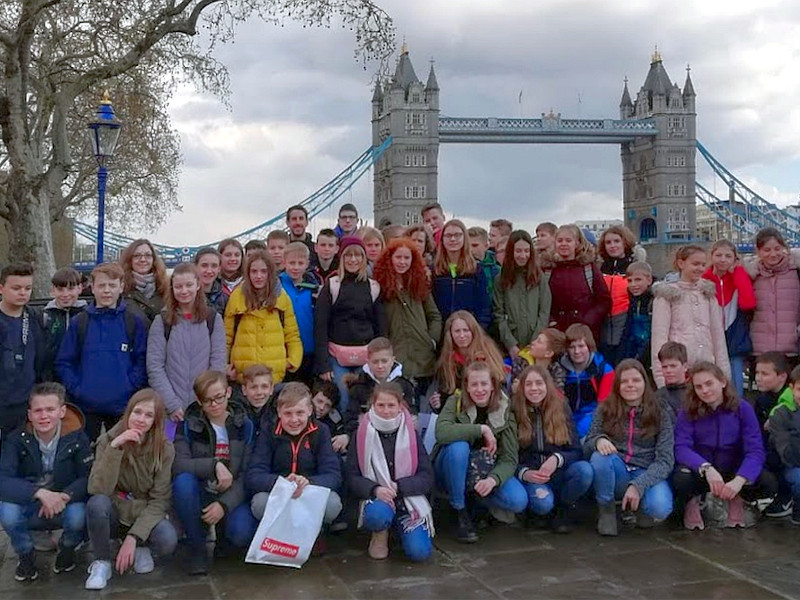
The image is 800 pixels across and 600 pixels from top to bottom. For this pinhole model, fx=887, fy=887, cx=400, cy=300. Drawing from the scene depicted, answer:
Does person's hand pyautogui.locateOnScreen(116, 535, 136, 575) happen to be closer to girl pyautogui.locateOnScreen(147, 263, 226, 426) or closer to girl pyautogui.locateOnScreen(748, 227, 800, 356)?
girl pyautogui.locateOnScreen(147, 263, 226, 426)

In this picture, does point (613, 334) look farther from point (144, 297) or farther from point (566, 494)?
point (144, 297)

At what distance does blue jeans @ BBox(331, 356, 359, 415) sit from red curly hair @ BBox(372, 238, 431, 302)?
51 centimetres

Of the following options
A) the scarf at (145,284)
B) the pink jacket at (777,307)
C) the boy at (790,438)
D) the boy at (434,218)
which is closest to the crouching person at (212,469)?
the scarf at (145,284)

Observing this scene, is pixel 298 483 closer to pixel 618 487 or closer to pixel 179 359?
pixel 179 359

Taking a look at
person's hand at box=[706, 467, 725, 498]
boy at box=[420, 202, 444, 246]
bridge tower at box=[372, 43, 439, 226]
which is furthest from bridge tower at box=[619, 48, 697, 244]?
person's hand at box=[706, 467, 725, 498]

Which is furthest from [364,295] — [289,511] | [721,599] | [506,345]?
[721,599]

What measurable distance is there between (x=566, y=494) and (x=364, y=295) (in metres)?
1.71

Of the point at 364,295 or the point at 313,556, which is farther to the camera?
the point at 364,295

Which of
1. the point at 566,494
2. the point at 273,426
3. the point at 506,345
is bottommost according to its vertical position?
the point at 566,494

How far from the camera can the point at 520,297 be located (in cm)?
585

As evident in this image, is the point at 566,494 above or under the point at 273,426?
under

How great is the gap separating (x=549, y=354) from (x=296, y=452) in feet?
5.62

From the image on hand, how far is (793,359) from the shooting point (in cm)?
604

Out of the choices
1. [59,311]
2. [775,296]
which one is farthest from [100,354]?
[775,296]
